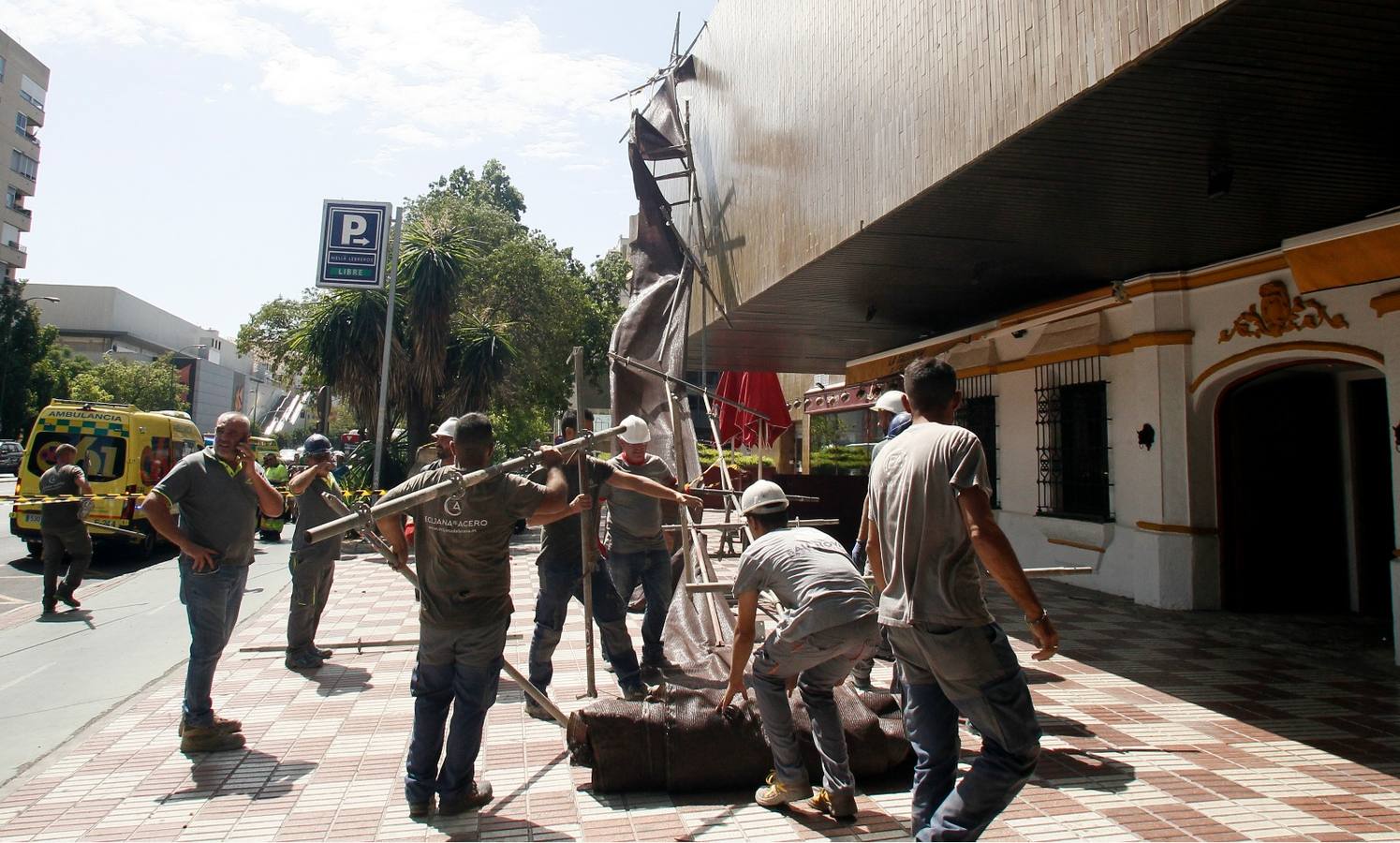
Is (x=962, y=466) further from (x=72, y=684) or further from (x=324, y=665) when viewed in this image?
(x=72, y=684)

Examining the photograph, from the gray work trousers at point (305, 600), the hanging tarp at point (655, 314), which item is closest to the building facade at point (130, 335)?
the hanging tarp at point (655, 314)

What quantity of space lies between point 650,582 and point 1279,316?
5820mm

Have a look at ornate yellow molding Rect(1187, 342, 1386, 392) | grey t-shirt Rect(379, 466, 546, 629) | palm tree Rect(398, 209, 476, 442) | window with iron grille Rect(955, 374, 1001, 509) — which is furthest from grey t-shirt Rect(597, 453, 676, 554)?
palm tree Rect(398, 209, 476, 442)

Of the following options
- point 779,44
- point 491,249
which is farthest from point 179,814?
point 491,249

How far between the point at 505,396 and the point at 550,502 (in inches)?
640

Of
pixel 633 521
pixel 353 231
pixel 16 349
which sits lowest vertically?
pixel 633 521

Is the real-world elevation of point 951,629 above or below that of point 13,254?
below

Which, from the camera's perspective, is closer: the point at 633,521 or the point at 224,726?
the point at 224,726

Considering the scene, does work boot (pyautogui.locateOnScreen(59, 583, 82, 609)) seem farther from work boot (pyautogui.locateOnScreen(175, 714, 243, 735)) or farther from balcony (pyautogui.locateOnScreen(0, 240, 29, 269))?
balcony (pyautogui.locateOnScreen(0, 240, 29, 269))

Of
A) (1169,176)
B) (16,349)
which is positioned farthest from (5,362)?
(1169,176)

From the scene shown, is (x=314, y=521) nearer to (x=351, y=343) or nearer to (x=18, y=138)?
(x=351, y=343)

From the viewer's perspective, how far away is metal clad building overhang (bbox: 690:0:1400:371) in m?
3.51

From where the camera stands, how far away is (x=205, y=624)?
4.11m

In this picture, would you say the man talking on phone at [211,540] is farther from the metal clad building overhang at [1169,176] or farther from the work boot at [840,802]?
the metal clad building overhang at [1169,176]
